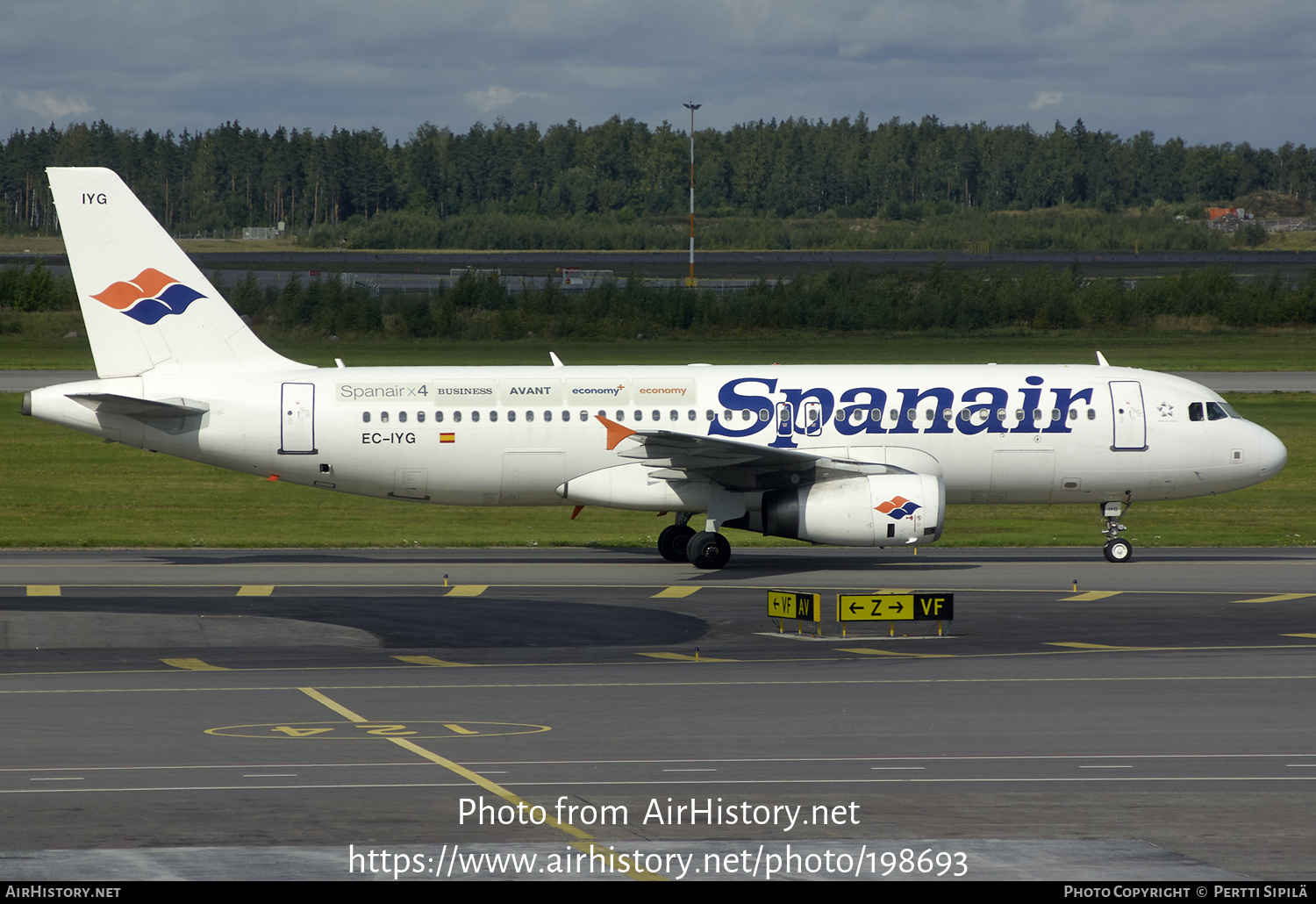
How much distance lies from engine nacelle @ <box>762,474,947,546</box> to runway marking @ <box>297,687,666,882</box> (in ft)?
46.7

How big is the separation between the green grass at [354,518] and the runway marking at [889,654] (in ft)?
50.6

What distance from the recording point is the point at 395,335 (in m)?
99.2

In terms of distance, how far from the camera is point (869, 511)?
3247cm

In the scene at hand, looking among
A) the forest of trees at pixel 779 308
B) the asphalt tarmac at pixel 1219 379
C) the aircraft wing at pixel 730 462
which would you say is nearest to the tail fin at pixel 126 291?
the aircraft wing at pixel 730 462

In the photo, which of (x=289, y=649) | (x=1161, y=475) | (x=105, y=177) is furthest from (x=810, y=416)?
(x=105, y=177)

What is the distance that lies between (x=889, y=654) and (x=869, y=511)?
26.7 feet

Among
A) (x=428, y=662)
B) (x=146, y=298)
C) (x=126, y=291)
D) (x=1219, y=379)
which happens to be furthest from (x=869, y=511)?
(x=1219, y=379)

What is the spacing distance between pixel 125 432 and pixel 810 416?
15495 mm

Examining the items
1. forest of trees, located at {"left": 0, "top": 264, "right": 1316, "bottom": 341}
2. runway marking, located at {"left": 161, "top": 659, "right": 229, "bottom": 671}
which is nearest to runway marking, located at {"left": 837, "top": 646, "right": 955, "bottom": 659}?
runway marking, located at {"left": 161, "top": 659, "right": 229, "bottom": 671}

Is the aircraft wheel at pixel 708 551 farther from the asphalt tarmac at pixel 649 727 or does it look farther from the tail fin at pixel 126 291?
the tail fin at pixel 126 291

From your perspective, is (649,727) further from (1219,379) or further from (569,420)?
(1219,379)

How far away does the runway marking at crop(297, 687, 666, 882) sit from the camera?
13414 millimetres

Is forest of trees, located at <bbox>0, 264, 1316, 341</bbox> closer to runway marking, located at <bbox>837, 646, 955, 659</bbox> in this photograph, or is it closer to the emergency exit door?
the emergency exit door

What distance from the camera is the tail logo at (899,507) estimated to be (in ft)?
106
